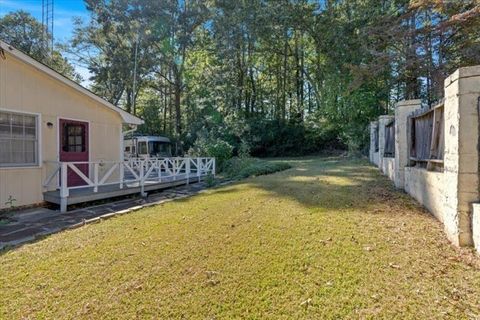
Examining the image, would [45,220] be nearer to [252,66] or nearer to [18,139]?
[18,139]

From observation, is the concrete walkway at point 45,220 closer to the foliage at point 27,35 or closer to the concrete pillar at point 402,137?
the concrete pillar at point 402,137

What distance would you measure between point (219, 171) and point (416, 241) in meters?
11.4

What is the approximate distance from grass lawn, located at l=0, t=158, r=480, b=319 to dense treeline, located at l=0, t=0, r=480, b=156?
35.5ft

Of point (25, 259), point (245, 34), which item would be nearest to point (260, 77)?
point (245, 34)

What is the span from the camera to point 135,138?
778 inches

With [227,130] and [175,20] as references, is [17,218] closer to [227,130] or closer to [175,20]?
[227,130]

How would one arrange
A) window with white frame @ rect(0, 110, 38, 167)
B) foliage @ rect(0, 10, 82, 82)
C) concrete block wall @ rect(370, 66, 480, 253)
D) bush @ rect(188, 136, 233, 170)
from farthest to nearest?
foliage @ rect(0, 10, 82, 82), bush @ rect(188, 136, 233, 170), window with white frame @ rect(0, 110, 38, 167), concrete block wall @ rect(370, 66, 480, 253)

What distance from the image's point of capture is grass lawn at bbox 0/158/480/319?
2.43 meters

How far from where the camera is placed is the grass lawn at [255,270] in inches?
95.5

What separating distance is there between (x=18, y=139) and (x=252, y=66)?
70.8 ft

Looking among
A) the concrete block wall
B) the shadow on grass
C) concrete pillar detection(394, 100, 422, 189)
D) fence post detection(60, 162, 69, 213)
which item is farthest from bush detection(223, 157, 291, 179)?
the concrete block wall

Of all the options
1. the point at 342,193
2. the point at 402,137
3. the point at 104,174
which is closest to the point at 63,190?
the point at 104,174

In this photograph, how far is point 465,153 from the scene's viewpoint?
3.12 metres

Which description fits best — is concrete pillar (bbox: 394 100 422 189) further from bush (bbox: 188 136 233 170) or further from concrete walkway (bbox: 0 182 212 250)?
bush (bbox: 188 136 233 170)
